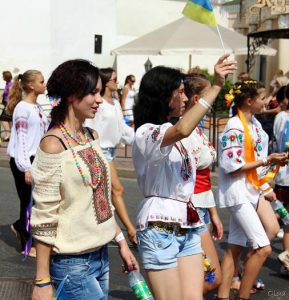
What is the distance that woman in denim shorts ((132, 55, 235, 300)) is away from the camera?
3980 mm

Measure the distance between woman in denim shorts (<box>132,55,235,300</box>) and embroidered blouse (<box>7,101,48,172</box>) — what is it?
2775mm

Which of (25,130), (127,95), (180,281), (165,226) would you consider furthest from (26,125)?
(127,95)

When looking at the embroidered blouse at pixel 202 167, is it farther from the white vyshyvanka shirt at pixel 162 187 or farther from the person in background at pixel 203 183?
the white vyshyvanka shirt at pixel 162 187

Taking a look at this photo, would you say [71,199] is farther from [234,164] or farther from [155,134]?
[234,164]

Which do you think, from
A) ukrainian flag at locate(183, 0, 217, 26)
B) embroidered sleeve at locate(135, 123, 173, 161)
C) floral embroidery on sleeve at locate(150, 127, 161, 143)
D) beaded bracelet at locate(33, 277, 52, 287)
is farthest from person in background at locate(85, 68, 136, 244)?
beaded bracelet at locate(33, 277, 52, 287)

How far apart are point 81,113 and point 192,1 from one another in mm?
1548

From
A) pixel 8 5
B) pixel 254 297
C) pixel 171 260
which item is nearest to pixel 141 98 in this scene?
pixel 171 260

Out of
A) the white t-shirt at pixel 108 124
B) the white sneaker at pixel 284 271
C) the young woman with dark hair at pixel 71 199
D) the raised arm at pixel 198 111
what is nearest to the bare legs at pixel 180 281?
the young woman with dark hair at pixel 71 199

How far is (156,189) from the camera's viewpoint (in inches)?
160

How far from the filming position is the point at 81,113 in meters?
3.49

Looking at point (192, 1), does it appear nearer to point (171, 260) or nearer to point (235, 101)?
point (235, 101)

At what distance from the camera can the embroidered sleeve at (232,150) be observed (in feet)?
17.6

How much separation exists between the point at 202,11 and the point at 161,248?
5.32 feet

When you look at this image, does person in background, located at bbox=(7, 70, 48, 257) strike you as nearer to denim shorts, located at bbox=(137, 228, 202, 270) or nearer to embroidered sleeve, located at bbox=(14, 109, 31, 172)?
embroidered sleeve, located at bbox=(14, 109, 31, 172)
